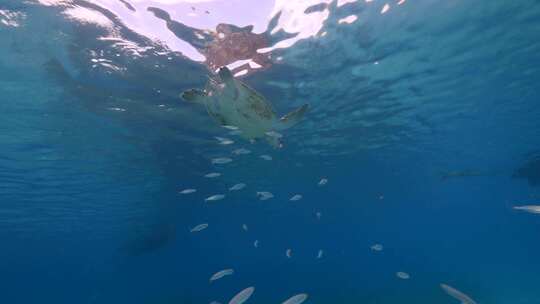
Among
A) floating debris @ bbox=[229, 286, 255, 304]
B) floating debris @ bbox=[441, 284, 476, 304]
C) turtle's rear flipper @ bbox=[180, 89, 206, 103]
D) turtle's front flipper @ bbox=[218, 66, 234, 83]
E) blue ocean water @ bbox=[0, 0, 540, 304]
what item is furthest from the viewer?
blue ocean water @ bbox=[0, 0, 540, 304]

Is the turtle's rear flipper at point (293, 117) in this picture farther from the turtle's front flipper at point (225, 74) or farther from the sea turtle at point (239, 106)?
the turtle's front flipper at point (225, 74)

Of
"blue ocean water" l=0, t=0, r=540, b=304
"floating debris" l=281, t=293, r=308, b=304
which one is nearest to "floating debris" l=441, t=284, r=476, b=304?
"floating debris" l=281, t=293, r=308, b=304

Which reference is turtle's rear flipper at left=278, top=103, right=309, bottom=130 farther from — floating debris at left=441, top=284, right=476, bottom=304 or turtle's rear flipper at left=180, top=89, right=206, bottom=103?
floating debris at left=441, top=284, right=476, bottom=304

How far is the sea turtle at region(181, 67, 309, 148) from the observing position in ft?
24.2

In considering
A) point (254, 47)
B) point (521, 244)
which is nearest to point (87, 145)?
point (254, 47)

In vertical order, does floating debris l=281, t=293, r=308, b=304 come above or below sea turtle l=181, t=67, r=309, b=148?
below

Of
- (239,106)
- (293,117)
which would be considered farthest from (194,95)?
(293,117)

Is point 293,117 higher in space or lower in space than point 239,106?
lower

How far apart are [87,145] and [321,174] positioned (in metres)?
20.7

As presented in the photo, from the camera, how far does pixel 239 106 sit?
8.21 metres

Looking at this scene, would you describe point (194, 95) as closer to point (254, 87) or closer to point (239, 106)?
point (239, 106)

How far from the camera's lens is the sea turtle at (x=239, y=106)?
739cm

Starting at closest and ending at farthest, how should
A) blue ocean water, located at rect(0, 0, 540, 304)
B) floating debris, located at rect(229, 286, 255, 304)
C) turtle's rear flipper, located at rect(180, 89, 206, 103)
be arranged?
floating debris, located at rect(229, 286, 255, 304) < turtle's rear flipper, located at rect(180, 89, 206, 103) < blue ocean water, located at rect(0, 0, 540, 304)

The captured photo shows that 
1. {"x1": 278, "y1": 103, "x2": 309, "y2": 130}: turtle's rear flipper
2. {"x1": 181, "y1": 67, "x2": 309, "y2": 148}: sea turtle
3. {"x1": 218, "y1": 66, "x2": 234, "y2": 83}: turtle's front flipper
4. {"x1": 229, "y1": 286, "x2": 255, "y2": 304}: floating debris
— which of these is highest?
{"x1": 218, "y1": 66, "x2": 234, "y2": 83}: turtle's front flipper
